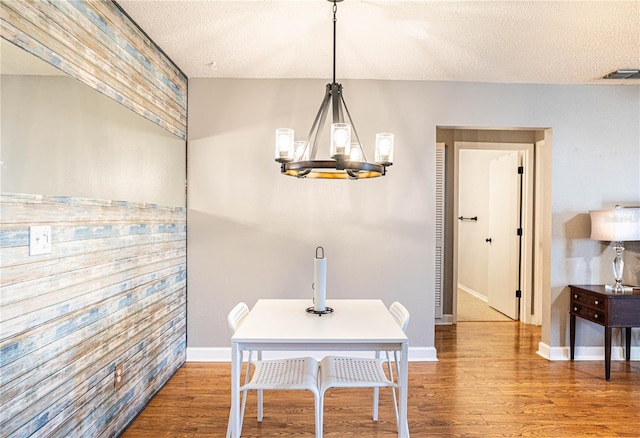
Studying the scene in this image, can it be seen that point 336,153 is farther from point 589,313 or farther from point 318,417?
point 589,313

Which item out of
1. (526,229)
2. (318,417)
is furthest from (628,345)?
(318,417)

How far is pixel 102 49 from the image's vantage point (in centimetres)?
215

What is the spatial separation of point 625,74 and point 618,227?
1262mm

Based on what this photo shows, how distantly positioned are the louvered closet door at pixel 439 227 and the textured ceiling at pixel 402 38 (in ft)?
4.78

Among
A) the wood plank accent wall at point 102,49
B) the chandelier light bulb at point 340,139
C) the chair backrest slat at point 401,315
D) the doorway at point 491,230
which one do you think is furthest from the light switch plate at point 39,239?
the doorway at point 491,230

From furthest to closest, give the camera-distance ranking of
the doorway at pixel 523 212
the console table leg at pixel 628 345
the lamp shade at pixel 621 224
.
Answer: the doorway at pixel 523 212 < the console table leg at pixel 628 345 < the lamp shade at pixel 621 224

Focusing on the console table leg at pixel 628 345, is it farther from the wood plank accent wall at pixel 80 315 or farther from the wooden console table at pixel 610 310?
the wood plank accent wall at pixel 80 315

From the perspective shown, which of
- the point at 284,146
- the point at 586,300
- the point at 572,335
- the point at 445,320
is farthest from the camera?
the point at 445,320

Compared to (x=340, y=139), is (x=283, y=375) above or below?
below

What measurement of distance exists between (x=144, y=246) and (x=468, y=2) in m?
2.47

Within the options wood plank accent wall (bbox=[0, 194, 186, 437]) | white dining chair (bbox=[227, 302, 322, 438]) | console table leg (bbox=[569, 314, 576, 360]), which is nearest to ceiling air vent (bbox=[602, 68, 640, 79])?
console table leg (bbox=[569, 314, 576, 360])

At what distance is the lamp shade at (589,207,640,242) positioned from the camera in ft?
11.0

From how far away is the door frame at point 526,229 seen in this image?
494 cm

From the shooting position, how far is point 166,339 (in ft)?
10.3
